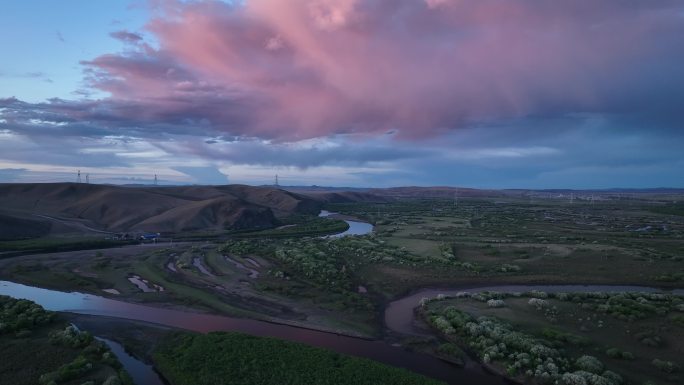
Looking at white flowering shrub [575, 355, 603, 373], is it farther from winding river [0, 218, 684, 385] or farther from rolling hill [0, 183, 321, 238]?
rolling hill [0, 183, 321, 238]

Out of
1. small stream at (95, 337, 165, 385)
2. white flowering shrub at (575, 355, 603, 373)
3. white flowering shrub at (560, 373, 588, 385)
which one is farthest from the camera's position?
small stream at (95, 337, 165, 385)

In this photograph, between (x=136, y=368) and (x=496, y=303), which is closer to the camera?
(x=136, y=368)

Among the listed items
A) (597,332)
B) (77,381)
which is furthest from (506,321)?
(77,381)

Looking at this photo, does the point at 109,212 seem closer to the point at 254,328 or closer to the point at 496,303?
the point at 254,328

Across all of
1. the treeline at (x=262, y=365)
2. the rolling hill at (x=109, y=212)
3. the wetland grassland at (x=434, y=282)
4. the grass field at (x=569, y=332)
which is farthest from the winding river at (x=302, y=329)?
the rolling hill at (x=109, y=212)

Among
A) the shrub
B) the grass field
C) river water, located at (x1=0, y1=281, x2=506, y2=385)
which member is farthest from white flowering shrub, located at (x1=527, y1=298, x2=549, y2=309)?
Answer: river water, located at (x1=0, y1=281, x2=506, y2=385)

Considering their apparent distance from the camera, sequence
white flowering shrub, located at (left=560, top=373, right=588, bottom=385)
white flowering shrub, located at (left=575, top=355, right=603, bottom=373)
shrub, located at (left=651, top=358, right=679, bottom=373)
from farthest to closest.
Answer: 1. shrub, located at (left=651, top=358, right=679, bottom=373)
2. white flowering shrub, located at (left=575, top=355, right=603, bottom=373)
3. white flowering shrub, located at (left=560, top=373, right=588, bottom=385)

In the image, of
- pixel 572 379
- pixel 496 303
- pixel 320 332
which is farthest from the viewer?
pixel 496 303

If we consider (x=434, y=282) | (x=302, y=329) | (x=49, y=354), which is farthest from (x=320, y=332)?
(x=434, y=282)

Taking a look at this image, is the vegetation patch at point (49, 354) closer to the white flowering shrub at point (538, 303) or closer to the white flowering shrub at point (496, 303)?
the white flowering shrub at point (496, 303)

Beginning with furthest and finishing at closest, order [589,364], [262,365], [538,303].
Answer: [538,303] → [262,365] → [589,364]

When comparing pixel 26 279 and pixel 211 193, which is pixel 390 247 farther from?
pixel 211 193
